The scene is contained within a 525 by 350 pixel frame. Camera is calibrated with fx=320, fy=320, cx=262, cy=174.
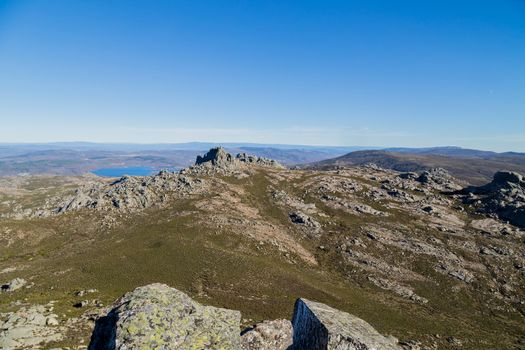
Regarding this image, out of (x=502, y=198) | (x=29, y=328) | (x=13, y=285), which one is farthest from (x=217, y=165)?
(x=502, y=198)

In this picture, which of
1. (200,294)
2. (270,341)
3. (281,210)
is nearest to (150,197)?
(281,210)

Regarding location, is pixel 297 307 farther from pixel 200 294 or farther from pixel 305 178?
pixel 305 178

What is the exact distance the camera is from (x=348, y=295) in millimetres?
68938

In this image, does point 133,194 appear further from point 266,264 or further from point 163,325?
point 163,325

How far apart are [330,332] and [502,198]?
147 m

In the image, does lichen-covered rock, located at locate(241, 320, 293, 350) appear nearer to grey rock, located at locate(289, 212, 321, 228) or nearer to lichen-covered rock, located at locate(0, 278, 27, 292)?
lichen-covered rock, located at locate(0, 278, 27, 292)

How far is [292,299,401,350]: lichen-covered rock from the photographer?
35.3 ft

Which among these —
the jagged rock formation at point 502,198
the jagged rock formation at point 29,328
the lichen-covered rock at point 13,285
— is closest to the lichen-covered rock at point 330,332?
the jagged rock formation at point 29,328

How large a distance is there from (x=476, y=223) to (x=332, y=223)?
51380mm

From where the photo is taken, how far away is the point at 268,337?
19375 millimetres

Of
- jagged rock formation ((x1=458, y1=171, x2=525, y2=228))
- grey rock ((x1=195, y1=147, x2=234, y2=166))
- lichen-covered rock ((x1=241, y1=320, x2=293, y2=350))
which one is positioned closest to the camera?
lichen-covered rock ((x1=241, y1=320, x2=293, y2=350))

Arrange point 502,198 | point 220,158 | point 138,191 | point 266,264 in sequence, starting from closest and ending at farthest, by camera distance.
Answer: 1. point 266,264
2. point 138,191
3. point 502,198
4. point 220,158

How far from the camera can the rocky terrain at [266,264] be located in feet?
64.7

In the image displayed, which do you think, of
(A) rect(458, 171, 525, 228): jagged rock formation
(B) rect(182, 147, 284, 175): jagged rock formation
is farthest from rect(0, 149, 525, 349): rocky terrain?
(B) rect(182, 147, 284, 175): jagged rock formation
